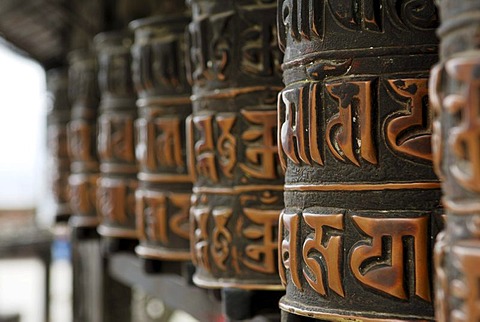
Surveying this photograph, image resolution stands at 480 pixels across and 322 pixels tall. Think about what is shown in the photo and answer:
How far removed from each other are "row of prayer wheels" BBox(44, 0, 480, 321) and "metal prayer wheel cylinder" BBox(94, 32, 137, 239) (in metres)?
0.27

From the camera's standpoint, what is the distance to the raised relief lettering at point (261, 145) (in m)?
1.06

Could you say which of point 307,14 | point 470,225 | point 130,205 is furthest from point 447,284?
point 130,205

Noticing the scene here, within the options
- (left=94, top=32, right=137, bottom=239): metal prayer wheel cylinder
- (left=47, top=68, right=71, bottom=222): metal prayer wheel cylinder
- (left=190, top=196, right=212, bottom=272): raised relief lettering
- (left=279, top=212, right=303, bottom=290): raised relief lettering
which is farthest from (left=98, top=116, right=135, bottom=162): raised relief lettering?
(left=279, top=212, right=303, bottom=290): raised relief lettering

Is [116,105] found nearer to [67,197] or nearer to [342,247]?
[67,197]

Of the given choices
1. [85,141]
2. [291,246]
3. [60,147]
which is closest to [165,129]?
[291,246]

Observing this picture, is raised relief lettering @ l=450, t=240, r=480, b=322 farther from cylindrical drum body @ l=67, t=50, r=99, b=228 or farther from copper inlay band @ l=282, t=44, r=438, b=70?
cylindrical drum body @ l=67, t=50, r=99, b=228

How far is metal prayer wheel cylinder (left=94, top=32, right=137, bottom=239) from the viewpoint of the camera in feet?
Result: 5.73

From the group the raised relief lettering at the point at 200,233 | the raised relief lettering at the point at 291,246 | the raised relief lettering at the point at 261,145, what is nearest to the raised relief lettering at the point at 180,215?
the raised relief lettering at the point at 200,233

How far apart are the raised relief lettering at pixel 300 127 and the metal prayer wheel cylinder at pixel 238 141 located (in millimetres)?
221

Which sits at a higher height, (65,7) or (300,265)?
(65,7)

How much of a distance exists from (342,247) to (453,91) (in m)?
0.25

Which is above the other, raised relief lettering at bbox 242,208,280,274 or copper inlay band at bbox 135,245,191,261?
raised relief lettering at bbox 242,208,280,274

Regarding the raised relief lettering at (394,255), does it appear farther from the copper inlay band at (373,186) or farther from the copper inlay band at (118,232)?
the copper inlay band at (118,232)

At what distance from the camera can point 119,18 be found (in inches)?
84.0
